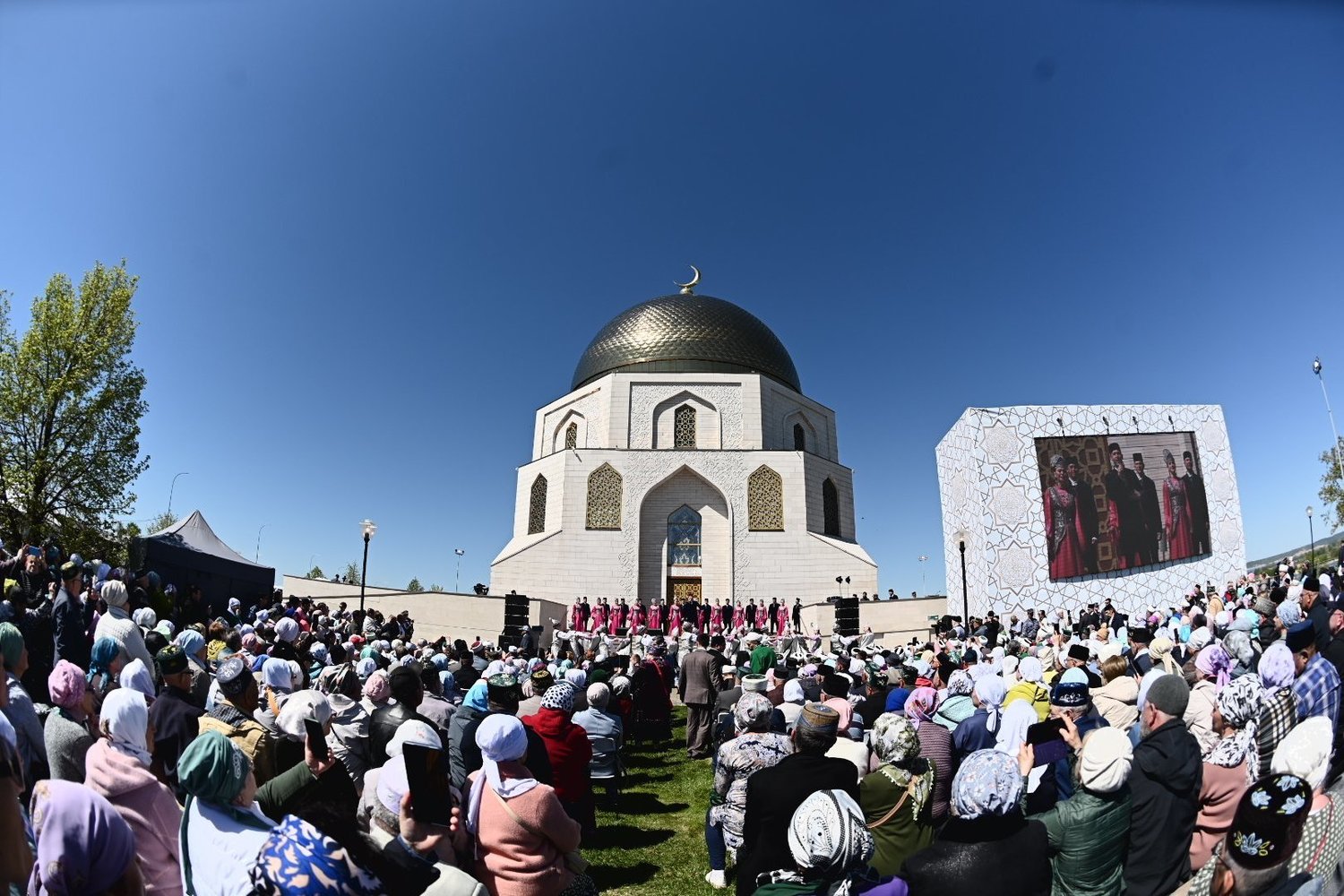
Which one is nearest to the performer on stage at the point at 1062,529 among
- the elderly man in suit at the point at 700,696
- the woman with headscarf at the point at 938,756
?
the elderly man in suit at the point at 700,696

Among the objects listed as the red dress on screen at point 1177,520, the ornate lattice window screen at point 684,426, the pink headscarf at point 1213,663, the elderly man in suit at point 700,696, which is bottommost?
the elderly man in suit at point 700,696

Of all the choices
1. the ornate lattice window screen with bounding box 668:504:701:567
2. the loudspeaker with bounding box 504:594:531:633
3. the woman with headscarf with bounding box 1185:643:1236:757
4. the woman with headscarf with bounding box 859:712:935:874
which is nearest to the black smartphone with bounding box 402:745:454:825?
the woman with headscarf with bounding box 859:712:935:874

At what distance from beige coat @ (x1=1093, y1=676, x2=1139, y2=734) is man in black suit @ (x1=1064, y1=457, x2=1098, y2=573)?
17415 millimetres

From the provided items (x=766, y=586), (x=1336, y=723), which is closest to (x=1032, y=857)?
(x=1336, y=723)

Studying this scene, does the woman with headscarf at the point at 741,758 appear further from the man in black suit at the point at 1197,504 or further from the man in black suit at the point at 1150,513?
the man in black suit at the point at 1197,504

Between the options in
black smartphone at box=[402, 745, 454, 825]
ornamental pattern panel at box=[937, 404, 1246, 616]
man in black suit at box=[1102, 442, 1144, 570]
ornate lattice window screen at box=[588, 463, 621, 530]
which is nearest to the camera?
black smartphone at box=[402, 745, 454, 825]

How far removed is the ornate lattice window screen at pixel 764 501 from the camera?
27453 mm

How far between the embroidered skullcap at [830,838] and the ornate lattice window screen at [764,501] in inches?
992

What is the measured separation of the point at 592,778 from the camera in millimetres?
6410

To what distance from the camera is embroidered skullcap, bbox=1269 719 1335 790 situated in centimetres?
280

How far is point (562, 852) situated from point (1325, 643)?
6.16 meters

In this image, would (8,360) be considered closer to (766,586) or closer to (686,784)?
(686,784)

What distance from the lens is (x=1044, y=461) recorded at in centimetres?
2103

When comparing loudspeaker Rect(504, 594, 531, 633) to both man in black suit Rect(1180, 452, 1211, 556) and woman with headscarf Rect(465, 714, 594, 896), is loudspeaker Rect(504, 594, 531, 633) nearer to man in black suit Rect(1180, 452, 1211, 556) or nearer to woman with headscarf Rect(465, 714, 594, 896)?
man in black suit Rect(1180, 452, 1211, 556)
